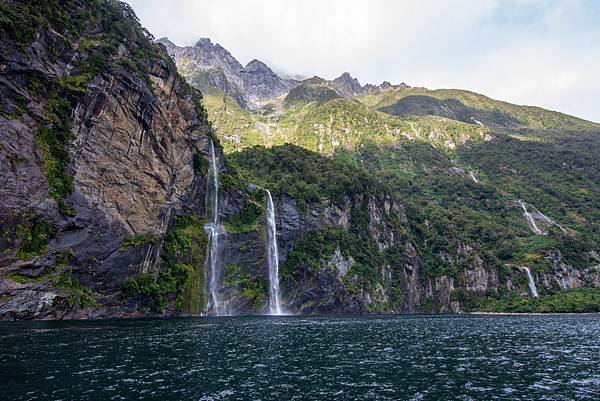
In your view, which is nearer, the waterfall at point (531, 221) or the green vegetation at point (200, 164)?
the green vegetation at point (200, 164)

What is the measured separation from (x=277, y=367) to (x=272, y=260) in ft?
208

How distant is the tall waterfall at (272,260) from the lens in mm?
82625

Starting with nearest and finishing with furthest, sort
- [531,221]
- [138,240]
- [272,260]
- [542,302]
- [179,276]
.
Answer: [138,240] → [179,276] → [272,260] → [542,302] → [531,221]

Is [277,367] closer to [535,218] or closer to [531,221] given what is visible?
[531,221]

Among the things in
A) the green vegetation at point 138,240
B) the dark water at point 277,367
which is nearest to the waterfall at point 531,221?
the dark water at point 277,367

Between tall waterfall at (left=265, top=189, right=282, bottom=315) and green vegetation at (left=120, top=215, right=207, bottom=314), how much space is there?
17.5 metres

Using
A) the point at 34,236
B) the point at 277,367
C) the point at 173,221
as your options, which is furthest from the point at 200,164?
the point at 277,367

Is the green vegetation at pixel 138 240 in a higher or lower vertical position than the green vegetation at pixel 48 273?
higher

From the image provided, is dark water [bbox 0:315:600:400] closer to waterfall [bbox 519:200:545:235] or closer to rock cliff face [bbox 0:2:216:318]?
rock cliff face [bbox 0:2:216:318]

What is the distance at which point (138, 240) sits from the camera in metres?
56.6

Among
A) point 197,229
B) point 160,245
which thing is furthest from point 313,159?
point 160,245

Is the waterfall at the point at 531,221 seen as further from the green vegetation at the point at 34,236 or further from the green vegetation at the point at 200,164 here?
the green vegetation at the point at 34,236

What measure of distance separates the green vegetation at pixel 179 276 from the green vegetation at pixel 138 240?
13.9 ft

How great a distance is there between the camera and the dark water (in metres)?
18.2
